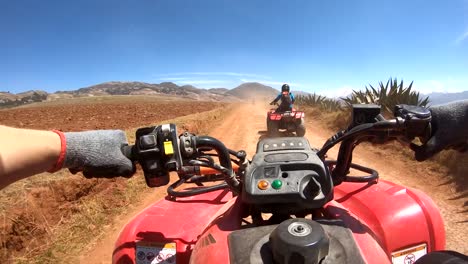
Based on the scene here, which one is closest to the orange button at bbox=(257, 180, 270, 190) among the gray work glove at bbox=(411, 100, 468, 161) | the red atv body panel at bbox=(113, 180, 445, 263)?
the red atv body panel at bbox=(113, 180, 445, 263)

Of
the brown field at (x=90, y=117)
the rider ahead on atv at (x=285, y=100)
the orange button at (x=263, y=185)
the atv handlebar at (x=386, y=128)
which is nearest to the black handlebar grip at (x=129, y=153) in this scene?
the orange button at (x=263, y=185)

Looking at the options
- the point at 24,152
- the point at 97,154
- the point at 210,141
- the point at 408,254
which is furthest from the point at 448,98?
the point at 24,152

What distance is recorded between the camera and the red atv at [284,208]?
3.62 ft

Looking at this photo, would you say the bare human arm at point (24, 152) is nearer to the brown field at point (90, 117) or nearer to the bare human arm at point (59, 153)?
the bare human arm at point (59, 153)

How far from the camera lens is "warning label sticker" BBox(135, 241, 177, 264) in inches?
68.3

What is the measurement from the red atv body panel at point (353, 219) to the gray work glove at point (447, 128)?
0.42 m

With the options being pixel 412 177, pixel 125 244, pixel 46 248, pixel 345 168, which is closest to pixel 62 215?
pixel 46 248

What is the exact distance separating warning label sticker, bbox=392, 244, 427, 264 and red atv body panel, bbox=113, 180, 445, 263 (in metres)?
0.02

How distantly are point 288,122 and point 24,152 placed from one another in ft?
34.3

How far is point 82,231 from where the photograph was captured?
4.75 m

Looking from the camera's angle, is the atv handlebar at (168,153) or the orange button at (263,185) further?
the atv handlebar at (168,153)

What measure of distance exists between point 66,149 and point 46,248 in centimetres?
367

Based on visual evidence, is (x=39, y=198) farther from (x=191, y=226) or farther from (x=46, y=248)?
(x=191, y=226)

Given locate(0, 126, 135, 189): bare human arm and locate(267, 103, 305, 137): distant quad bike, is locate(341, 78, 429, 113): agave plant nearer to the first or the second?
locate(267, 103, 305, 137): distant quad bike
